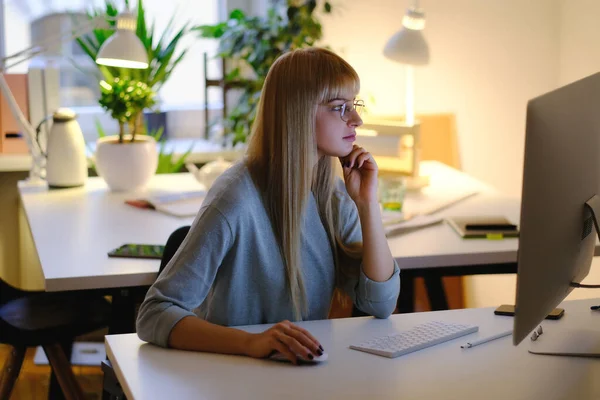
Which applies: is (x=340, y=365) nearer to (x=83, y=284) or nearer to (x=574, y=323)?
(x=574, y=323)

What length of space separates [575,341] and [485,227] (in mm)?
900

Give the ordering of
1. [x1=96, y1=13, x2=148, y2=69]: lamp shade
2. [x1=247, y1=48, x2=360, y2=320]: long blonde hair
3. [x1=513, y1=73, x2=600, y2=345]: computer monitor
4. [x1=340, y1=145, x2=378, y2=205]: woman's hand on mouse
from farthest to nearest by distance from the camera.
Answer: [x1=96, y1=13, x2=148, y2=69]: lamp shade → [x1=340, y1=145, x2=378, y2=205]: woman's hand on mouse → [x1=247, y1=48, x2=360, y2=320]: long blonde hair → [x1=513, y1=73, x2=600, y2=345]: computer monitor

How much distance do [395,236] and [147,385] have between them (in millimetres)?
1209

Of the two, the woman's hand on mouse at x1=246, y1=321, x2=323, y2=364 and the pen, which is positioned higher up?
the woman's hand on mouse at x1=246, y1=321, x2=323, y2=364

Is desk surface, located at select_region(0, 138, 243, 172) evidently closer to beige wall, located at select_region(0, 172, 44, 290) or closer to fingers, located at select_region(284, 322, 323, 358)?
beige wall, located at select_region(0, 172, 44, 290)

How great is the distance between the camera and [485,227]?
8.24 feet

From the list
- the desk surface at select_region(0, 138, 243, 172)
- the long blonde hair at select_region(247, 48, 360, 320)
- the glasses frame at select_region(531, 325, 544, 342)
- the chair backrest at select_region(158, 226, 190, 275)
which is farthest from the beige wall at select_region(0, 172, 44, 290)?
the glasses frame at select_region(531, 325, 544, 342)

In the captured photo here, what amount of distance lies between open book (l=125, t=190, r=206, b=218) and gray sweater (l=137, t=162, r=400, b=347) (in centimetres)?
89

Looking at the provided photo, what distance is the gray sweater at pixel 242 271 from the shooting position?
5.43 feet

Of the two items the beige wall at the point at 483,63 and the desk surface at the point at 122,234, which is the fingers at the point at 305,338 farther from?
the beige wall at the point at 483,63

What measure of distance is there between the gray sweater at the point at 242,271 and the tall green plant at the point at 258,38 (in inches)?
67.7

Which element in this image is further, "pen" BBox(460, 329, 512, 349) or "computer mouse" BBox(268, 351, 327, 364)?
"pen" BBox(460, 329, 512, 349)

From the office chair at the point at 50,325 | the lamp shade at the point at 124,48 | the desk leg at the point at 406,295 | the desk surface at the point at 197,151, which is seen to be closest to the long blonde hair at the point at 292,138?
the desk leg at the point at 406,295

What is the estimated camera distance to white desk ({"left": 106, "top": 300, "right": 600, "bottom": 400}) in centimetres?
138
